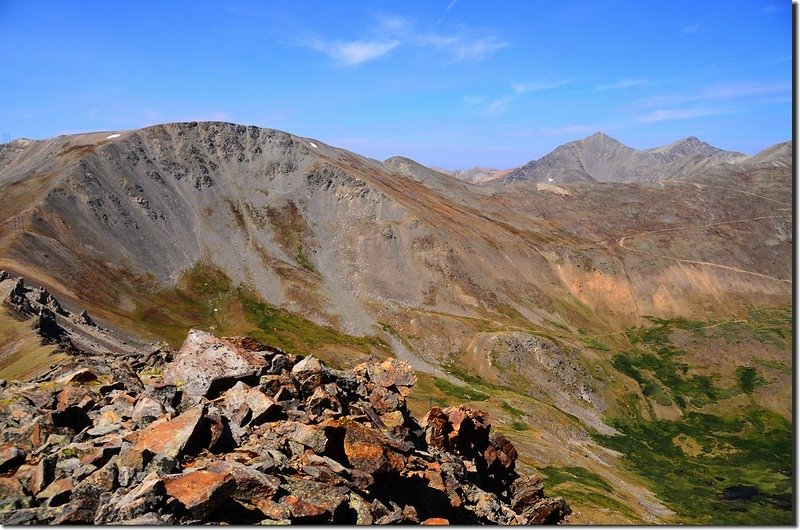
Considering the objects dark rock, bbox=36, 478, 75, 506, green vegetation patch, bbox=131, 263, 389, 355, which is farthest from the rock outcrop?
dark rock, bbox=36, 478, 75, 506

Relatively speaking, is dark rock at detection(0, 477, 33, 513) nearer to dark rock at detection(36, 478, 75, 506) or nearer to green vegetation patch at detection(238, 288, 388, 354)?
dark rock at detection(36, 478, 75, 506)

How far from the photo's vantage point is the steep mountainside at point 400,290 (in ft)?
358

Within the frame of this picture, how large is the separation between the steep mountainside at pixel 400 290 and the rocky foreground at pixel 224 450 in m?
48.4

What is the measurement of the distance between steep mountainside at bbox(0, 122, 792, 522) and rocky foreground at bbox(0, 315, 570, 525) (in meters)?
48.4

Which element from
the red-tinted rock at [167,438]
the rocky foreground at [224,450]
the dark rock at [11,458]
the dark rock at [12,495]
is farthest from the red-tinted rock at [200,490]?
the dark rock at [11,458]

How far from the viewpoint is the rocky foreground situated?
55.9ft

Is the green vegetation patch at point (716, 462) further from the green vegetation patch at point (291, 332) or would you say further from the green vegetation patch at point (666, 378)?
the green vegetation patch at point (291, 332)

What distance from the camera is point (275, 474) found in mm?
19609

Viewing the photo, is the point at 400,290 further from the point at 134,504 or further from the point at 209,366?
the point at 134,504

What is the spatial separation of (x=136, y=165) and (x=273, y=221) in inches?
1717

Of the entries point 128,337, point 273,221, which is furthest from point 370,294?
point 128,337

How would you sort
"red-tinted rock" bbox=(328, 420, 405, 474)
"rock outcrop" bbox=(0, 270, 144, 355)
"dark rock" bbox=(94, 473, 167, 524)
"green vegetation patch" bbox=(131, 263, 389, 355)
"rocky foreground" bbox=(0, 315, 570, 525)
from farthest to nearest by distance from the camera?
"green vegetation patch" bbox=(131, 263, 389, 355), "rock outcrop" bbox=(0, 270, 144, 355), "red-tinted rock" bbox=(328, 420, 405, 474), "rocky foreground" bbox=(0, 315, 570, 525), "dark rock" bbox=(94, 473, 167, 524)

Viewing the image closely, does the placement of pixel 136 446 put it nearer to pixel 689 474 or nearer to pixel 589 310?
pixel 689 474

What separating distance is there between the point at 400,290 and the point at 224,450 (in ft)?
444
